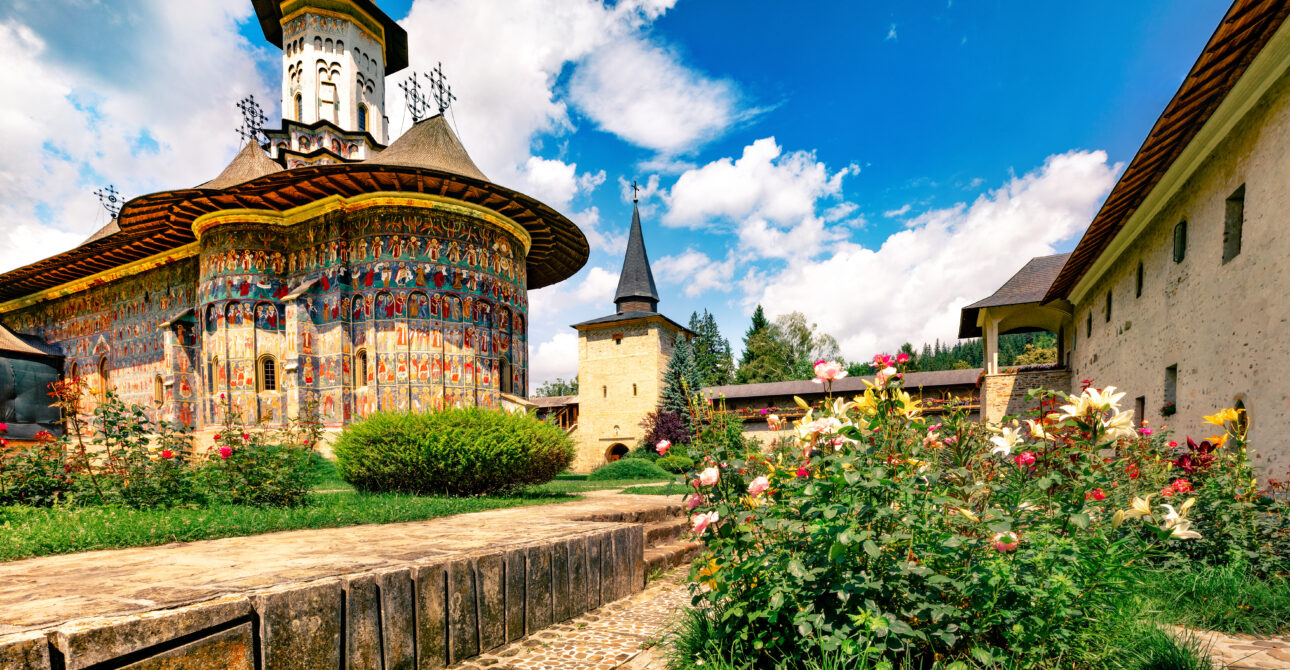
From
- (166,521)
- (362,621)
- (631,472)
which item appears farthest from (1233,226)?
(631,472)

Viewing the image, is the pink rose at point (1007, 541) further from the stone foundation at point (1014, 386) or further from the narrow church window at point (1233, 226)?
the stone foundation at point (1014, 386)

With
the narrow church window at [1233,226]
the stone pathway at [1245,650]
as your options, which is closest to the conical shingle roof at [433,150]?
the narrow church window at [1233,226]

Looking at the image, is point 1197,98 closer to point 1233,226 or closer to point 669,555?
point 1233,226

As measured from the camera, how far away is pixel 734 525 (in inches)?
103

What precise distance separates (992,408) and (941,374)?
14.1 metres

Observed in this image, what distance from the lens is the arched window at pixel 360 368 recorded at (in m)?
17.4

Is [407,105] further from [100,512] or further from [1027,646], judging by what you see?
[1027,646]

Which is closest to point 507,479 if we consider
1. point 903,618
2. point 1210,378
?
point 903,618

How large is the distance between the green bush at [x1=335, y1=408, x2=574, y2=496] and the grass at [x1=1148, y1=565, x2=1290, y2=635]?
667cm

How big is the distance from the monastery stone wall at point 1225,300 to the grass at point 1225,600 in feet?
9.95

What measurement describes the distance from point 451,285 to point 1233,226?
16.9m

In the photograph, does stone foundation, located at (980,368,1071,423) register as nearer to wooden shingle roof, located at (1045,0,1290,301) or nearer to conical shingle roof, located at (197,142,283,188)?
wooden shingle roof, located at (1045,0,1290,301)

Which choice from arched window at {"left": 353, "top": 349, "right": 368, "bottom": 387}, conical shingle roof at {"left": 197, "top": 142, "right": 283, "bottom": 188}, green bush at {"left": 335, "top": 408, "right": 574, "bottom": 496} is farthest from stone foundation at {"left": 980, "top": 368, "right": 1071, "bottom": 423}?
conical shingle roof at {"left": 197, "top": 142, "right": 283, "bottom": 188}

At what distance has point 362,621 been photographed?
2.55 meters
